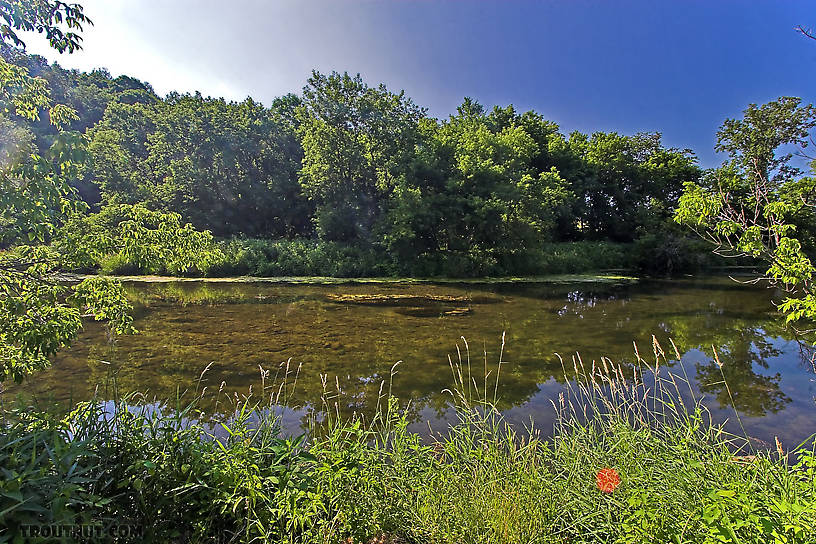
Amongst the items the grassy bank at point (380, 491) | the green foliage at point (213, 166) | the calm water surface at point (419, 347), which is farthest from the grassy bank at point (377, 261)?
the grassy bank at point (380, 491)

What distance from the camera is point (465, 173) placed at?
22.0 meters

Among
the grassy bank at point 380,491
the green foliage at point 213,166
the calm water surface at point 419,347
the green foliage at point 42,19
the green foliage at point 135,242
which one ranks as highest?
the green foliage at point 213,166

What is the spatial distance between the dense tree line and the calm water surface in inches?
283

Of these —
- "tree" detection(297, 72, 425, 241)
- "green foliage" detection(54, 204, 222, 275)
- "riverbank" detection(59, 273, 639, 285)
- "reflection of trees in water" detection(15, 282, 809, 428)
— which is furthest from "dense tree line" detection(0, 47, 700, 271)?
"green foliage" detection(54, 204, 222, 275)

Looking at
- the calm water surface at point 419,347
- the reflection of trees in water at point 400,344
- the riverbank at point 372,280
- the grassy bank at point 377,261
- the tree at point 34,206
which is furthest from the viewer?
the grassy bank at point 377,261

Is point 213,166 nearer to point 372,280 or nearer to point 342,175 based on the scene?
point 342,175

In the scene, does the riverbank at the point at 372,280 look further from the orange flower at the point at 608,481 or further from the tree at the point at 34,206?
the orange flower at the point at 608,481

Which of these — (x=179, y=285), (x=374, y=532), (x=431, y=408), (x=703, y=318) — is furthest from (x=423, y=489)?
(x=179, y=285)

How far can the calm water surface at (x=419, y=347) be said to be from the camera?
584 centimetres

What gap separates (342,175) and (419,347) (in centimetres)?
1654

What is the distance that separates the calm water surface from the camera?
5840 millimetres

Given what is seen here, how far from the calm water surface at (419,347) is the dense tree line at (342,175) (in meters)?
7.18

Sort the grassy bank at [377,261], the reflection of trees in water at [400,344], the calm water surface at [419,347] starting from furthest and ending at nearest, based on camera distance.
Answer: the grassy bank at [377,261]
the reflection of trees in water at [400,344]
the calm water surface at [419,347]

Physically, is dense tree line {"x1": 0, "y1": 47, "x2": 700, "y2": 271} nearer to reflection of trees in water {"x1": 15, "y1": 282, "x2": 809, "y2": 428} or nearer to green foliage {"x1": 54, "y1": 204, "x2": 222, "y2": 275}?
reflection of trees in water {"x1": 15, "y1": 282, "x2": 809, "y2": 428}
